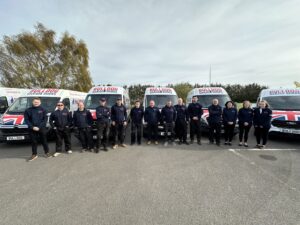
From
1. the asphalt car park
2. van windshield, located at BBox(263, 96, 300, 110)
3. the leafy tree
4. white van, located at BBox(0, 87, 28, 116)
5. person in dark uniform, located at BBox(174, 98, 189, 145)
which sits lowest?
the asphalt car park

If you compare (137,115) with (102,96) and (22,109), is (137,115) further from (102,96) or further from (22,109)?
(22,109)

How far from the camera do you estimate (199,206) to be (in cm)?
296

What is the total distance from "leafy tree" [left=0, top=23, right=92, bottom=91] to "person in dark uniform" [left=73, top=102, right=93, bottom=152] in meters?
20.3

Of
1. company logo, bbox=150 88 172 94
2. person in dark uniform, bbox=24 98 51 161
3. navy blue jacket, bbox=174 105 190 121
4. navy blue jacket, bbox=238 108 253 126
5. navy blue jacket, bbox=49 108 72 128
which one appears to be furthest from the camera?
company logo, bbox=150 88 172 94

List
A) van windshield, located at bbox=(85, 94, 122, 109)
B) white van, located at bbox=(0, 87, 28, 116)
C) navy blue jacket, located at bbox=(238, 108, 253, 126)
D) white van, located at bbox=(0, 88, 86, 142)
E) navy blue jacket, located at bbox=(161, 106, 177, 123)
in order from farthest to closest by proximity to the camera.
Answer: white van, located at bbox=(0, 87, 28, 116) < van windshield, located at bbox=(85, 94, 122, 109) < navy blue jacket, located at bbox=(161, 106, 177, 123) < navy blue jacket, located at bbox=(238, 108, 253, 126) < white van, located at bbox=(0, 88, 86, 142)

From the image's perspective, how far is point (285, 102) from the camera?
7566mm

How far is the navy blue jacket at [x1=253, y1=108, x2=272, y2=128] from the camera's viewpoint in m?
6.22

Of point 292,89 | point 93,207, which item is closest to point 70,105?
point 93,207

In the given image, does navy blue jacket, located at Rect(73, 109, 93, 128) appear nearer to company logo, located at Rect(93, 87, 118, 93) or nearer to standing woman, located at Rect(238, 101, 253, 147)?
company logo, located at Rect(93, 87, 118, 93)

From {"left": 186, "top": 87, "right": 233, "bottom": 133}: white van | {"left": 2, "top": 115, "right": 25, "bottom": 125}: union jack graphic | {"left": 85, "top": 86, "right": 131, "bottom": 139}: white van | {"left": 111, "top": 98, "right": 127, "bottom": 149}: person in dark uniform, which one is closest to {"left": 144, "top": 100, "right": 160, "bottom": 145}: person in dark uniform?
{"left": 111, "top": 98, "right": 127, "bottom": 149}: person in dark uniform

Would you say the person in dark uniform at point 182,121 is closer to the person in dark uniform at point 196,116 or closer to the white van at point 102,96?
the person in dark uniform at point 196,116

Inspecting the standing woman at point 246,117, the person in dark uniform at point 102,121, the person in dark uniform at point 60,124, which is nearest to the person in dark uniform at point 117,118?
the person in dark uniform at point 102,121

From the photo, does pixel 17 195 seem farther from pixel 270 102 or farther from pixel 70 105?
pixel 270 102

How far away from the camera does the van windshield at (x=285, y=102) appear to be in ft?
24.0
